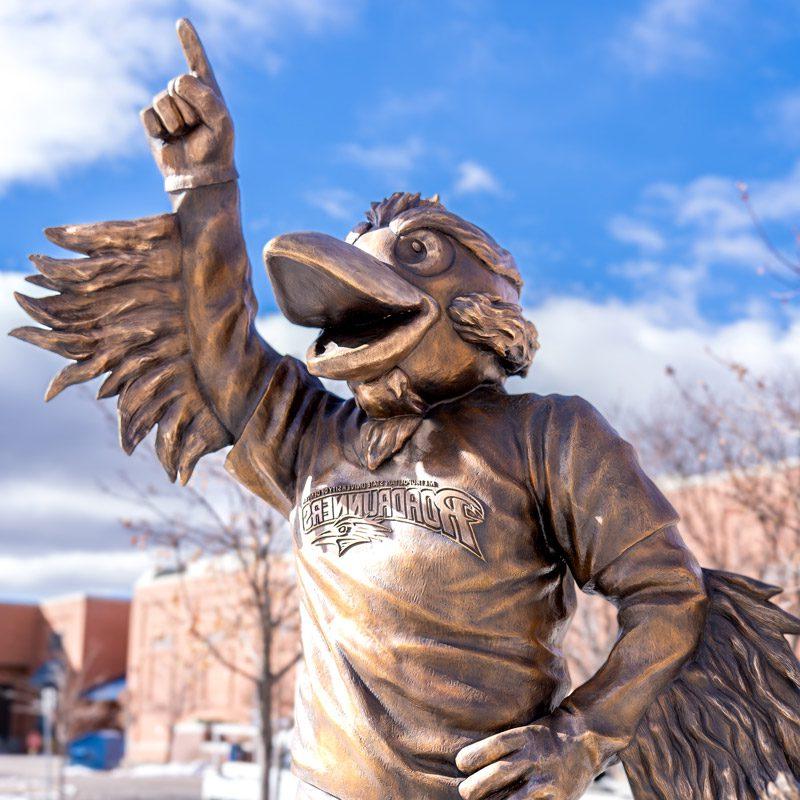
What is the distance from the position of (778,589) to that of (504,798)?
67 centimetres

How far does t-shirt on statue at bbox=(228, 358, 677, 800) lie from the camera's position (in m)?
1.98

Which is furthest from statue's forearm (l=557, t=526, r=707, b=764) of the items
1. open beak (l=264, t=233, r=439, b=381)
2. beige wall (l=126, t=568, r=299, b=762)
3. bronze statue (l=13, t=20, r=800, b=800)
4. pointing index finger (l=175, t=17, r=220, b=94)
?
beige wall (l=126, t=568, r=299, b=762)

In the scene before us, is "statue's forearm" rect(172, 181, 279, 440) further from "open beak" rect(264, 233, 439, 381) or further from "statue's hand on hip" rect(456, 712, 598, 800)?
"statue's hand on hip" rect(456, 712, 598, 800)

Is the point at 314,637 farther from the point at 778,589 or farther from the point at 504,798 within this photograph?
the point at 778,589

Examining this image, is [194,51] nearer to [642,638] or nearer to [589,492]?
[589,492]

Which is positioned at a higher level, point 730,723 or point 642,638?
point 642,638

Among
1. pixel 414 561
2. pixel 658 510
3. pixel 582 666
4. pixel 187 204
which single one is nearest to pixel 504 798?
pixel 414 561

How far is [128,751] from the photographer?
38281 mm

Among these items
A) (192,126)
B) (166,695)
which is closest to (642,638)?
(192,126)

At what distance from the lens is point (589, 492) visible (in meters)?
2.05

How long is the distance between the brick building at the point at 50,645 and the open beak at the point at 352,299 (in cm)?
4079

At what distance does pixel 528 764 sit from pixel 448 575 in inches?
15.3

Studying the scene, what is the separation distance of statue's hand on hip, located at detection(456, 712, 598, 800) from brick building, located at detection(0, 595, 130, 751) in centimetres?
4101

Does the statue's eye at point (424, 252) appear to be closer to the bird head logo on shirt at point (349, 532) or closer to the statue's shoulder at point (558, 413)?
the statue's shoulder at point (558, 413)
